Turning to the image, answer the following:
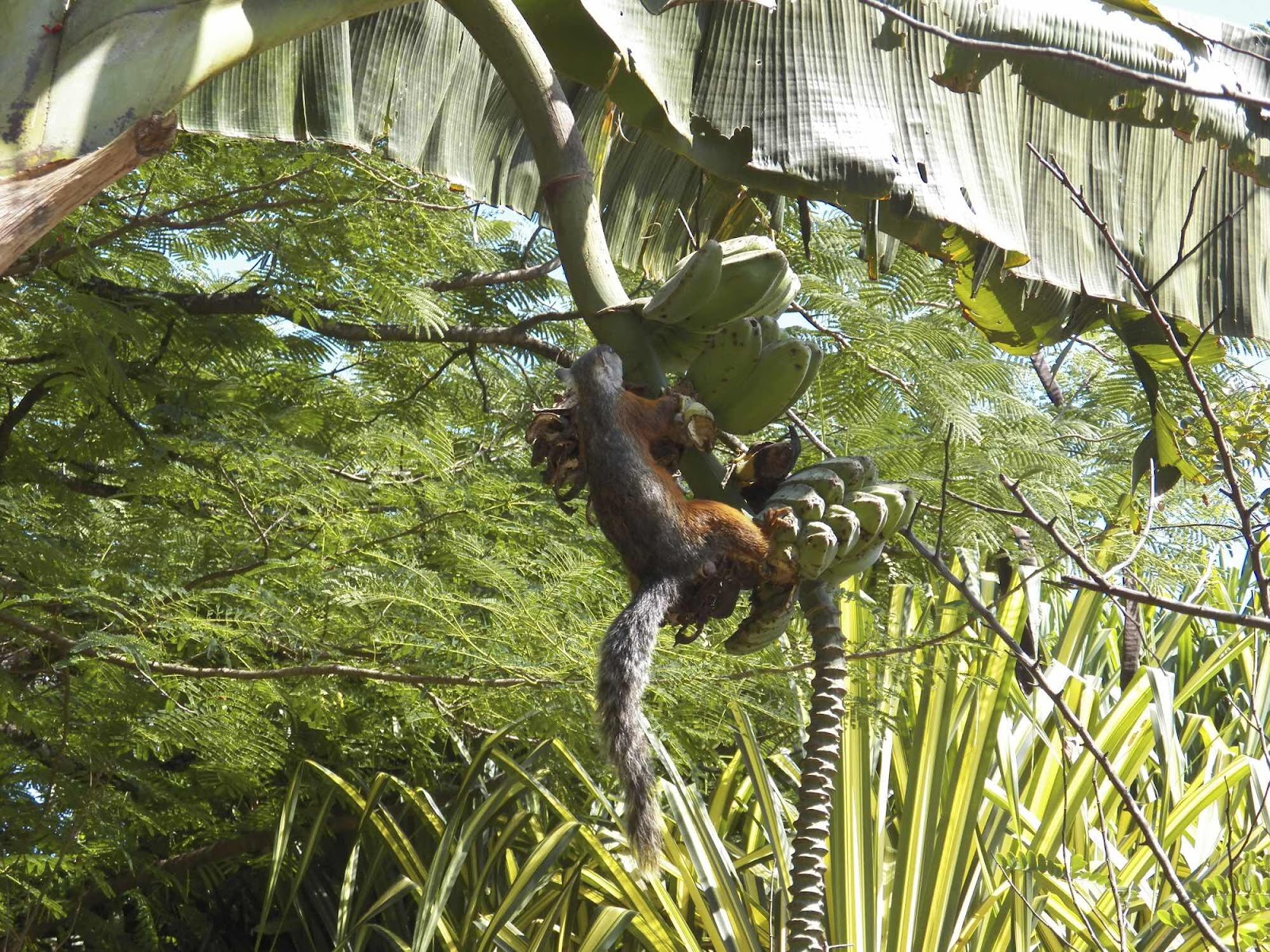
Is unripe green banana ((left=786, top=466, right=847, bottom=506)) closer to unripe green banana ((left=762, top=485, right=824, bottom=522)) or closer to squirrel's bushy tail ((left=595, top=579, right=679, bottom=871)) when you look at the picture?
unripe green banana ((left=762, top=485, right=824, bottom=522))

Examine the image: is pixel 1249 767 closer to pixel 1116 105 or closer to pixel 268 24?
pixel 1116 105

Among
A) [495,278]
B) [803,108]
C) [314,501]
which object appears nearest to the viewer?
[803,108]

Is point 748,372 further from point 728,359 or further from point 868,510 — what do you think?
point 868,510

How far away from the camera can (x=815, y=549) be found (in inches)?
47.0

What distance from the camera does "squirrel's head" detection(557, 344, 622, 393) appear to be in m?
1.16

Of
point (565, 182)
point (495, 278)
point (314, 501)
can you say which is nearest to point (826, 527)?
point (565, 182)

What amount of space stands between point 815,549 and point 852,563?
0.85ft

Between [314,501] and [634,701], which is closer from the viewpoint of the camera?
[634,701]

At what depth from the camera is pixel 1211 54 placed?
2518mm

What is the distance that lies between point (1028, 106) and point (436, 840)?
3849mm

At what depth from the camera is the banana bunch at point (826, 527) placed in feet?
3.94

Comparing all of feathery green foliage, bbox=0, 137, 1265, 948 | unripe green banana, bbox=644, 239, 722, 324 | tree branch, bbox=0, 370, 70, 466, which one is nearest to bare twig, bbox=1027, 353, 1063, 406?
feathery green foliage, bbox=0, 137, 1265, 948

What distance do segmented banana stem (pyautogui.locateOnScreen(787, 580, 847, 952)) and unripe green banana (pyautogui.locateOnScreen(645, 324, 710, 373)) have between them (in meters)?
0.37

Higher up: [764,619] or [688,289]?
[688,289]
